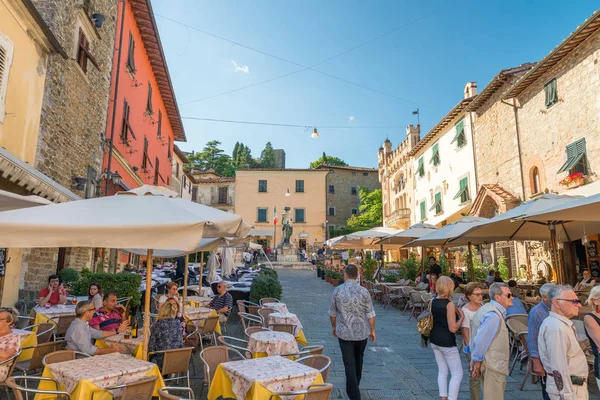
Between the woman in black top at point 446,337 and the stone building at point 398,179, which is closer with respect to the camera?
the woman in black top at point 446,337

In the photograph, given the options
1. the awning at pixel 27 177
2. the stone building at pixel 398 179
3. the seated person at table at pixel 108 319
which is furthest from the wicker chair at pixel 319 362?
the stone building at pixel 398 179

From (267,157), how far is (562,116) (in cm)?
5035

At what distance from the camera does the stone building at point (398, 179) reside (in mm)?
30688

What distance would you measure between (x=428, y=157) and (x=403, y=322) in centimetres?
1955

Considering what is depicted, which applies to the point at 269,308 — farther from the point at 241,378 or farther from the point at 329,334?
the point at 241,378

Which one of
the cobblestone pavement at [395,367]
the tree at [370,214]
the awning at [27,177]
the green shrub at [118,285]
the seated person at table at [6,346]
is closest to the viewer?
the seated person at table at [6,346]

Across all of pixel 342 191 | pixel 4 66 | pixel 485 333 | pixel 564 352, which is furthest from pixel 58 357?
pixel 342 191

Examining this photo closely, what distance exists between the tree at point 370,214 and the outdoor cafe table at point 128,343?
→ 128 ft

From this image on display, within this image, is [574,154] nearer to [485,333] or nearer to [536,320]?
[536,320]

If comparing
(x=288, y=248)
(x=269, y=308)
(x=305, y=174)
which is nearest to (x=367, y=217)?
(x=305, y=174)

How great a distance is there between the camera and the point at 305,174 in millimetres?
43906

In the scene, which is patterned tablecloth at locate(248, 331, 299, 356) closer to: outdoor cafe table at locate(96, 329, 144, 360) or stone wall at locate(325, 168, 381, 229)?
outdoor cafe table at locate(96, 329, 144, 360)

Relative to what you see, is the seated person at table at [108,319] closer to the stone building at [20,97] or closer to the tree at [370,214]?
the stone building at [20,97]

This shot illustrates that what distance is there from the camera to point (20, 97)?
780 centimetres
